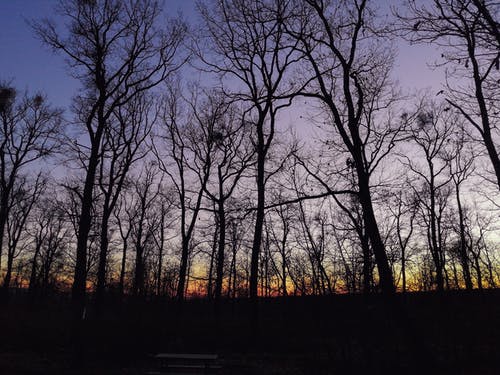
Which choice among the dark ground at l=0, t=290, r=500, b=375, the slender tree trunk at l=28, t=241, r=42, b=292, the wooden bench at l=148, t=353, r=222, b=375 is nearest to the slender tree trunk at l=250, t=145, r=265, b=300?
the dark ground at l=0, t=290, r=500, b=375

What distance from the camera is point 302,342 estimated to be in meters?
15.7

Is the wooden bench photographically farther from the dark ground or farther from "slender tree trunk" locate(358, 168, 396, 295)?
"slender tree trunk" locate(358, 168, 396, 295)

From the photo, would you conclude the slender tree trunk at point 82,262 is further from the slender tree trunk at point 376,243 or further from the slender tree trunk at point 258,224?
the slender tree trunk at point 376,243

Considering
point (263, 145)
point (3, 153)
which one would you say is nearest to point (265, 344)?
point (263, 145)

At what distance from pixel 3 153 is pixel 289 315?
72.9ft

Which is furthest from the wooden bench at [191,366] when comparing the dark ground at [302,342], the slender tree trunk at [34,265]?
the slender tree trunk at [34,265]

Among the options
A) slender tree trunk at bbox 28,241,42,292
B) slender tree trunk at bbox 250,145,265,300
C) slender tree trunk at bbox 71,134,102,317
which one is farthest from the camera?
slender tree trunk at bbox 28,241,42,292

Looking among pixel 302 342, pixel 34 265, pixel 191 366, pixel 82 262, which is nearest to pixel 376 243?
pixel 191 366

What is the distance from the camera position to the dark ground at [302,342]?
988 centimetres

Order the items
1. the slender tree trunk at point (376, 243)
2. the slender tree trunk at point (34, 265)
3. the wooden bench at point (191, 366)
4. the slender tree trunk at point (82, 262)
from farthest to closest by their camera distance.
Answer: the slender tree trunk at point (34, 265) < the slender tree trunk at point (82, 262) < the wooden bench at point (191, 366) < the slender tree trunk at point (376, 243)

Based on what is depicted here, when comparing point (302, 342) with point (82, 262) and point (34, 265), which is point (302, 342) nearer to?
point (82, 262)

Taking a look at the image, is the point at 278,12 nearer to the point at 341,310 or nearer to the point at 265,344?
the point at 265,344

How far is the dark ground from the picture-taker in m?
9.88

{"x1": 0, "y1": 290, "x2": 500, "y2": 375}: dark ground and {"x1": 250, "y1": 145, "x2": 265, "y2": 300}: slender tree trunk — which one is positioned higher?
{"x1": 250, "y1": 145, "x2": 265, "y2": 300}: slender tree trunk
